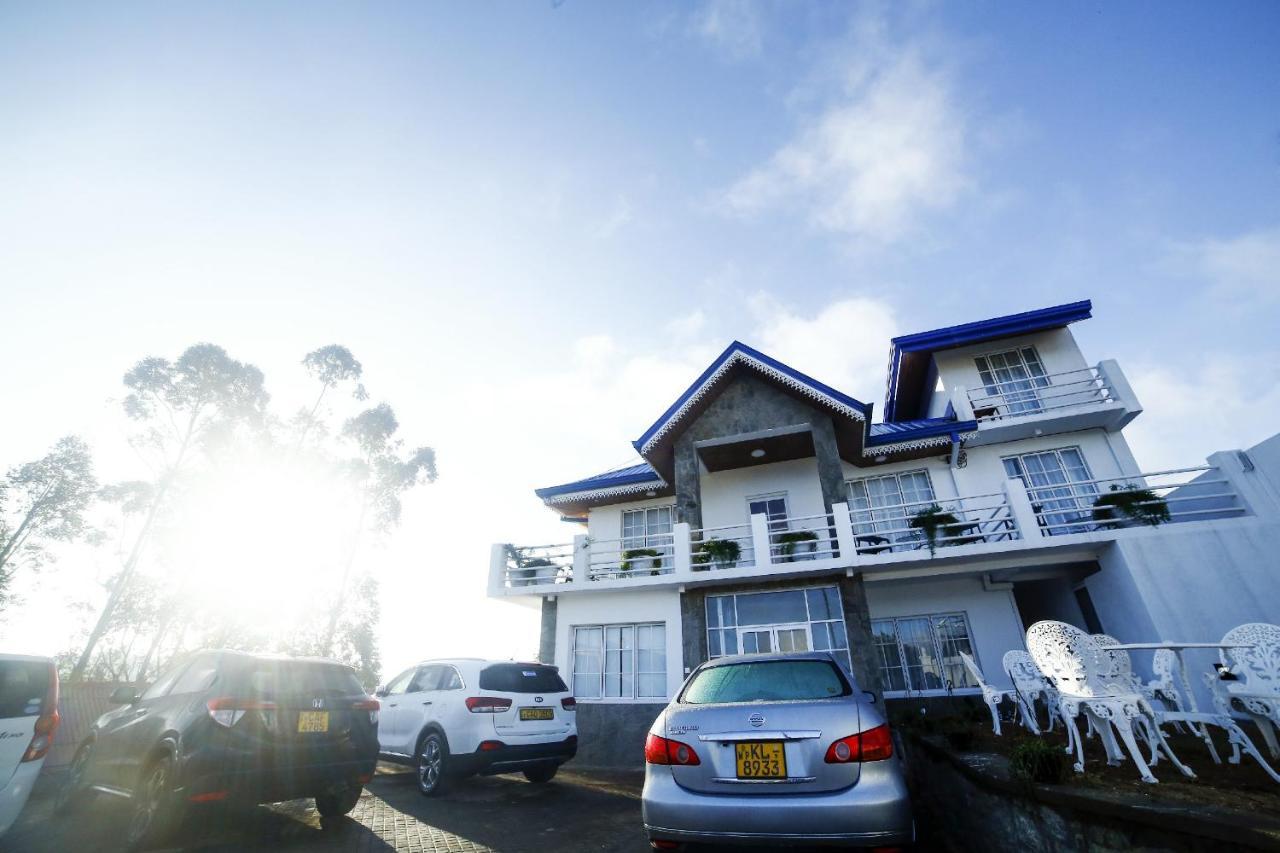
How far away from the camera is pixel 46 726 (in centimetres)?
519

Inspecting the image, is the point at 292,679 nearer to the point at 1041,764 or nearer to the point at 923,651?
the point at 1041,764

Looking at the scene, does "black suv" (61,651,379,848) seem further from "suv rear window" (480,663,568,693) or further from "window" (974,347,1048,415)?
"window" (974,347,1048,415)

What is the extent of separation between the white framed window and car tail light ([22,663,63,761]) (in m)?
12.8

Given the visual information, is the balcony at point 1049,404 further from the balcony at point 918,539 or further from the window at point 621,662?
the window at point 621,662

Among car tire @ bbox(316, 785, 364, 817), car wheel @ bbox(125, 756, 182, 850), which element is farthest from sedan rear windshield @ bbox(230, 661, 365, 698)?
car tire @ bbox(316, 785, 364, 817)

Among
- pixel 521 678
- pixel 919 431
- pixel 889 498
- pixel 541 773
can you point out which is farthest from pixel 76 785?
pixel 919 431

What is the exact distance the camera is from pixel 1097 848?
3.25 meters

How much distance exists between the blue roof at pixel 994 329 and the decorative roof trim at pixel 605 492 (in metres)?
8.60

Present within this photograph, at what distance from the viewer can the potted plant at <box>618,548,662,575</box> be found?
13.1 metres

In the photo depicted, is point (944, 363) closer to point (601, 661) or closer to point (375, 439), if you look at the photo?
point (601, 661)

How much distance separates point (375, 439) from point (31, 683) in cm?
2107

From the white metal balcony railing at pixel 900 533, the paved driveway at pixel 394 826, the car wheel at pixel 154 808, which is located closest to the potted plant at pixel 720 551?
the white metal balcony railing at pixel 900 533

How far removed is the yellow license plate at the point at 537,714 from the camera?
25.3 ft

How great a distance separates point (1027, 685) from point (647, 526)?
9.75 metres
